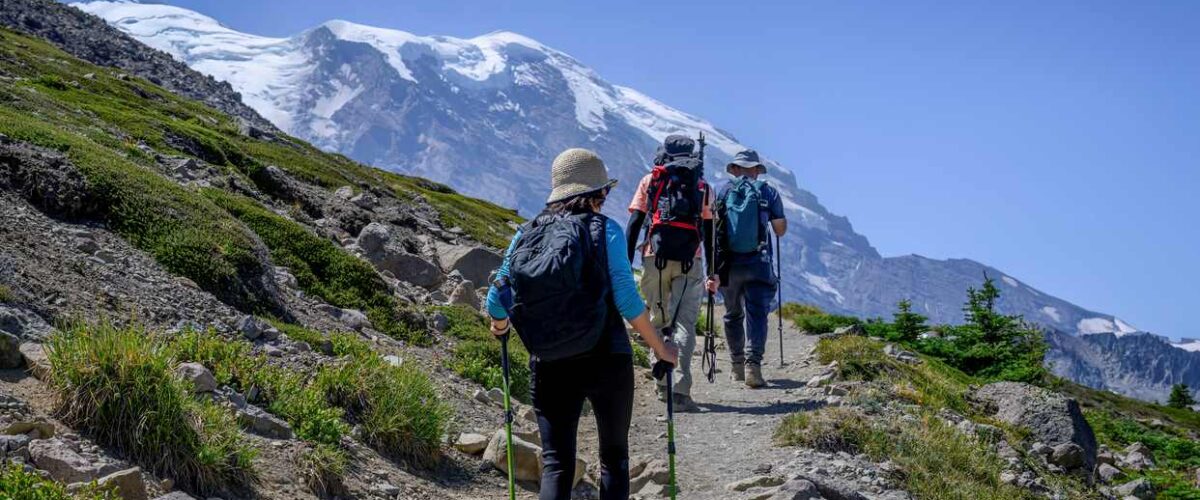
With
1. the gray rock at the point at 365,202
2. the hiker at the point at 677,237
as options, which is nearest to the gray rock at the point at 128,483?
the hiker at the point at 677,237

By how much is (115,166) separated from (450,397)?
5.55 metres

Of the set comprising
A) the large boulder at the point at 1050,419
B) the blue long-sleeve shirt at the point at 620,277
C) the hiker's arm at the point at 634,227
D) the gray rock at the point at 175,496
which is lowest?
the gray rock at the point at 175,496

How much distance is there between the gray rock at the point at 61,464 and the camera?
5.13 m

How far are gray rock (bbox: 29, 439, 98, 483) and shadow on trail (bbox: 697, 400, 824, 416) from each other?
7.22 m

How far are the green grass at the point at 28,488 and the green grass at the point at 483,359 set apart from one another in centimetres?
553

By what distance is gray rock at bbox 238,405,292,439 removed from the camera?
22.4 ft

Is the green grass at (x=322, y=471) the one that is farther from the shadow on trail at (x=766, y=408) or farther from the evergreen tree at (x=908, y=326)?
the evergreen tree at (x=908, y=326)

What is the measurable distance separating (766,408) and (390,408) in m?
5.09

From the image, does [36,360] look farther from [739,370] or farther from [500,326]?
[739,370]

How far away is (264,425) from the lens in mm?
6910

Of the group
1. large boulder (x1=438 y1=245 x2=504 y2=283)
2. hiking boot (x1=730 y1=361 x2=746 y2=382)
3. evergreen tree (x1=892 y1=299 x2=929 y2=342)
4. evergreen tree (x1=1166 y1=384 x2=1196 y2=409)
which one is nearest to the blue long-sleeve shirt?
hiking boot (x1=730 y1=361 x2=746 y2=382)

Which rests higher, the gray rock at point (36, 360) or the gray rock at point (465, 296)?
the gray rock at point (465, 296)

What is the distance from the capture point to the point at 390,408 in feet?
25.6

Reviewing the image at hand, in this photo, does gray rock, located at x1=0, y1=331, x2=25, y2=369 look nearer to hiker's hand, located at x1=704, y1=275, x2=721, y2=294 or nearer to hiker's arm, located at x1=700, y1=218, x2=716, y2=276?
hiker's hand, located at x1=704, y1=275, x2=721, y2=294
